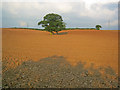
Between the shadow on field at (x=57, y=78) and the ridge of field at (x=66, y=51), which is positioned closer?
the shadow on field at (x=57, y=78)

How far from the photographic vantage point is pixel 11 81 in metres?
3.70

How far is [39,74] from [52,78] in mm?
749

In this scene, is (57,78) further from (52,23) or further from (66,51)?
(52,23)

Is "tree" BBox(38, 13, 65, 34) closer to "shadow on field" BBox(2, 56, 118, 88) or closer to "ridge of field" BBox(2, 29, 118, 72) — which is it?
"ridge of field" BBox(2, 29, 118, 72)

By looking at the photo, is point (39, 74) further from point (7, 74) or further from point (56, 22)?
point (56, 22)

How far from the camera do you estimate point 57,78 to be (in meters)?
3.92

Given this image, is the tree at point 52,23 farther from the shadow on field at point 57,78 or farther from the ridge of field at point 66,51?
the shadow on field at point 57,78

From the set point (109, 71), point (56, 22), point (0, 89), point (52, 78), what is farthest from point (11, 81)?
point (56, 22)

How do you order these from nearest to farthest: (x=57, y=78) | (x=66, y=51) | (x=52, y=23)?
(x=57, y=78) → (x=66, y=51) → (x=52, y=23)

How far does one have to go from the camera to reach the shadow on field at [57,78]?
3.48m

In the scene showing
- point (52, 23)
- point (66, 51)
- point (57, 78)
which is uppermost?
point (52, 23)

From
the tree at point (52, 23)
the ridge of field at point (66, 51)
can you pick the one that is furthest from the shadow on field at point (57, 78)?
the tree at point (52, 23)

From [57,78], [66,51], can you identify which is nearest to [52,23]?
[66,51]

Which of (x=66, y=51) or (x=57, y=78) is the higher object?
(x=66, y=51)
